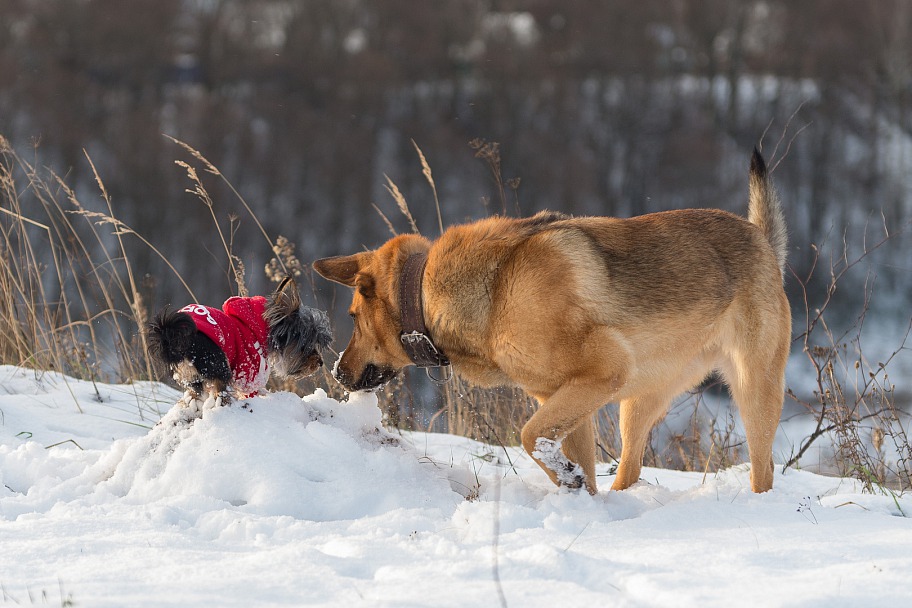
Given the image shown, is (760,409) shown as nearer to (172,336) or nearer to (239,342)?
(239,342)

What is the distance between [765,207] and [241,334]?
2.45 meters

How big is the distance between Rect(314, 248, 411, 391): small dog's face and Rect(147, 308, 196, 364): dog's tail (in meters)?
→ 0.77

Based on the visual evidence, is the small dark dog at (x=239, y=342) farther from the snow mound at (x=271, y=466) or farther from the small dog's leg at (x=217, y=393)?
the snow mound at (x=271, y=466)

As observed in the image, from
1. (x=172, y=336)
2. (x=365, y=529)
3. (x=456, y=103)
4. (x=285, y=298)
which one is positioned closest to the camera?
(x=365, y=529)

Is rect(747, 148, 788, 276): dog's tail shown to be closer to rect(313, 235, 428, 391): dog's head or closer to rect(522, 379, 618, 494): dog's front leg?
rect(522, 379, 618, 494): dog's front leg

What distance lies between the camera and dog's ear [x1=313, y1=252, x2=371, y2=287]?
3.74m

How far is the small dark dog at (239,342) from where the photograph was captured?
3055 millimetres

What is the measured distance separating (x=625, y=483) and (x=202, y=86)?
23337 millimetres

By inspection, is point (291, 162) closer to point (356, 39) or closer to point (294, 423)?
point (356, 39)

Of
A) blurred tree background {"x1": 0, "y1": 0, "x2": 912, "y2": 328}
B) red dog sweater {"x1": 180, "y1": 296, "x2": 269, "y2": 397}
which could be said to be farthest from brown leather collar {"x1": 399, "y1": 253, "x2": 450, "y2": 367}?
blurred tree background {"x1": 0, "y1": 0, "x2": 912, "y2": 328}

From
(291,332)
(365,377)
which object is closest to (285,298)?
(291,332)

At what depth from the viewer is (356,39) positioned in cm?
2502

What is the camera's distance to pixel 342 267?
3746 millimetres

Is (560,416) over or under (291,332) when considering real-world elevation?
under
